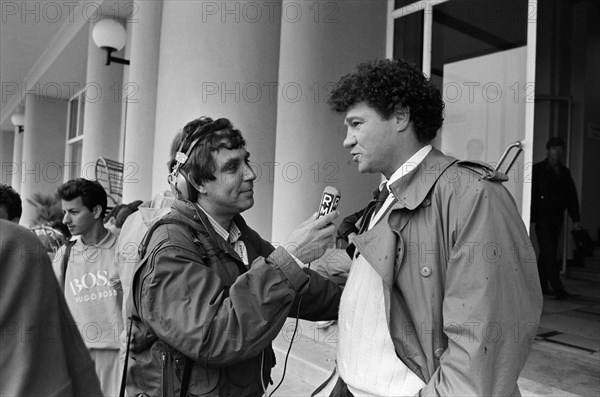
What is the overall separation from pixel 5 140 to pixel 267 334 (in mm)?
26194

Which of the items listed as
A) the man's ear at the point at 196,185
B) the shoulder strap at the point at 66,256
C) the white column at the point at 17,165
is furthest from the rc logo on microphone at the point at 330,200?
the white column at the point at 17,165

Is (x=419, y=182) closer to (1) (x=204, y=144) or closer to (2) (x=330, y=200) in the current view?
(2) (x=330, y=200)

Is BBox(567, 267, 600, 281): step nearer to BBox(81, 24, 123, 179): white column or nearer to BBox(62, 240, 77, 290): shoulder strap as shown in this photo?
BBox(62, 240, 77, 290): shoulder strap

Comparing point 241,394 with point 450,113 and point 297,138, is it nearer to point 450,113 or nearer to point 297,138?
point 297,138

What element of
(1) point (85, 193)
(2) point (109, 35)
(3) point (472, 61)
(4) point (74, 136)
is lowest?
(1) point (85, 193)

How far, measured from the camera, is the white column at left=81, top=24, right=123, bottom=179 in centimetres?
929

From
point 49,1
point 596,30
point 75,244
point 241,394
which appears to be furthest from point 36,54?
point 241,394

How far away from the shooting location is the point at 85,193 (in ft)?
10.7

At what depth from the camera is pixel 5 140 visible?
2362cm

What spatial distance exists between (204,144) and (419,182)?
0.85m

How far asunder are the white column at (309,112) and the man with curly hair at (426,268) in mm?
3226

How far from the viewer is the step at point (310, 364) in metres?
3.03

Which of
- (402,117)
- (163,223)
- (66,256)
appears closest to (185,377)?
(163,223)

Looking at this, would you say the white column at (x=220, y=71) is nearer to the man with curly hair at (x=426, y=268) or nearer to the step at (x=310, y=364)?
the step at (x=310, y=364)
